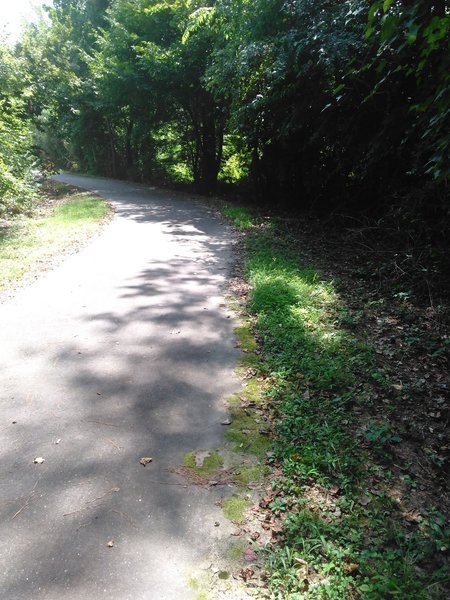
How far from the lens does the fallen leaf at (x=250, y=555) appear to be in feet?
7.68

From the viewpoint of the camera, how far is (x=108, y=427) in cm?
340

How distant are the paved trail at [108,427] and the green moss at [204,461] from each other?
86 mm

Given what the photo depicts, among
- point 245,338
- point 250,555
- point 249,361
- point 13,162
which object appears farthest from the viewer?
point 13,162

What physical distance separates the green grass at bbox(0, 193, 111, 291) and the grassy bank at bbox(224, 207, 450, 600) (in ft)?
15.1

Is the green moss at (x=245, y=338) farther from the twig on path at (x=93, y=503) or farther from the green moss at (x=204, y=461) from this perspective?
the twig on path at (x=93, y=503)

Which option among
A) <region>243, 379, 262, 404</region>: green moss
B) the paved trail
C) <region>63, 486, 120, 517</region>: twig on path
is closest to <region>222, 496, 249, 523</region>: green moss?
the paved trail

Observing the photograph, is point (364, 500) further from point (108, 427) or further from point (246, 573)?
point (108, 427)

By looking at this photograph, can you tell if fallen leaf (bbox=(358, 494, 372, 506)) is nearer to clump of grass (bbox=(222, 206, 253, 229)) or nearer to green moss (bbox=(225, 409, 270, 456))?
green moss (bbox=(225, 409, 270, 456))

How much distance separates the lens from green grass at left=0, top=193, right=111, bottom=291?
24.3ft

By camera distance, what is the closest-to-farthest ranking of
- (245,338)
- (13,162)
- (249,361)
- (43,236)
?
(249,361)
(245,338)
(43,236)
(13,162)

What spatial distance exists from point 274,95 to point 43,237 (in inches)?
266

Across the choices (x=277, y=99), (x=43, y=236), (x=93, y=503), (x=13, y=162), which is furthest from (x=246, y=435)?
(x=13, y=162)

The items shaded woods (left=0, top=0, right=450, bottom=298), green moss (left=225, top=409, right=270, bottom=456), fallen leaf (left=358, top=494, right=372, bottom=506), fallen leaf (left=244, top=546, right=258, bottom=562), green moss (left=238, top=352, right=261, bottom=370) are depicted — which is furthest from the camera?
shaded woods (left=0, top=0, right=450, bottom=298)

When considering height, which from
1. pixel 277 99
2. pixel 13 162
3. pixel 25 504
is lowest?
pixel 25 504
